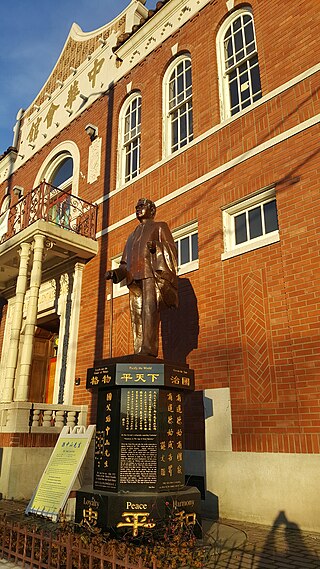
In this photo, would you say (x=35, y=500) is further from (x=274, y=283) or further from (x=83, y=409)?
(x=274, y=283)

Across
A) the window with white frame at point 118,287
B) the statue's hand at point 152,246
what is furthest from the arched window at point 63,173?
the statue's hand at point 152,246

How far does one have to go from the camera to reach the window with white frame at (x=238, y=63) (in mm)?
9391

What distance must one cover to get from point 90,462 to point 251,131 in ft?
22.5

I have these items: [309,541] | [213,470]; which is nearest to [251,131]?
[213,470]

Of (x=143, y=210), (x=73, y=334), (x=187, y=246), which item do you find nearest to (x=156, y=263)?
(x=143, y=210)

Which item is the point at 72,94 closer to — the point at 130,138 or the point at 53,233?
the point at 130,138

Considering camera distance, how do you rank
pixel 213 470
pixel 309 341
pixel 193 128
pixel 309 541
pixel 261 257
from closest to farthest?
1. pixel 309 541
2. pixel 309 341
3. pixel 213 470
4. pixel 261 257
5. pixel 193 128

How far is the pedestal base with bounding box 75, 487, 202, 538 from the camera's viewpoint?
4676 millimetres

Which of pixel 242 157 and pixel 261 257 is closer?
pixel 261 257

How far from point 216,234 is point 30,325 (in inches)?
187

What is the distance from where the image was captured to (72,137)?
14.8 metres

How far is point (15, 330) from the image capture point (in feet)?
33.9

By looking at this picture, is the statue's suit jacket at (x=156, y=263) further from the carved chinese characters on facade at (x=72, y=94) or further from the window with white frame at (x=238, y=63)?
the carved chinese characters on facade at (x=72, y=94)

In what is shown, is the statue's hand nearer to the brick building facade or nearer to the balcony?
the brick building facade
